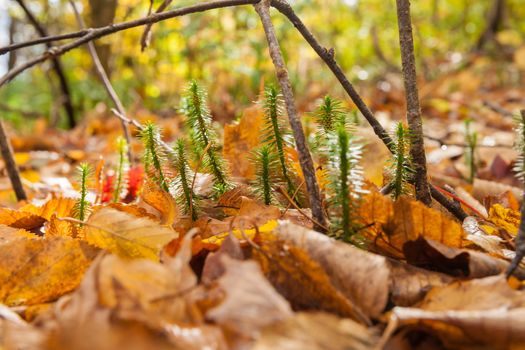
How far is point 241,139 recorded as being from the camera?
1.88 metres

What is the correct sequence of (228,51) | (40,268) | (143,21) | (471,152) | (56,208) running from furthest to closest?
1. (228,51)
2. (471,152)
3. (56,208)
4. (143,21)
5. (40,268)

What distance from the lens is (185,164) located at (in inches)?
55.9

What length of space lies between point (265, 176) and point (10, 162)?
1116mm

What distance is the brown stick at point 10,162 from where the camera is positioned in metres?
1.88

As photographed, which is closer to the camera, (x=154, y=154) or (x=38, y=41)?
(x=38, y=41)

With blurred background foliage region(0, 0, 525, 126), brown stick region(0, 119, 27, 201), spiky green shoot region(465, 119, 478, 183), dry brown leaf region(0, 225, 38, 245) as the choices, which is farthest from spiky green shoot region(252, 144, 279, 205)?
blurred background foliage region(0, 0, 525, 126)

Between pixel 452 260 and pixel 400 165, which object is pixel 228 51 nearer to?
pixel 400 165

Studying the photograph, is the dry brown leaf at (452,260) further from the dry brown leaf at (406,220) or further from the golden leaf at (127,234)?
the golden leaf at (127,234)

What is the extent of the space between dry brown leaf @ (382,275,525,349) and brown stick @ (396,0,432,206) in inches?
16.4

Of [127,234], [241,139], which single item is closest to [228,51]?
[241,139]

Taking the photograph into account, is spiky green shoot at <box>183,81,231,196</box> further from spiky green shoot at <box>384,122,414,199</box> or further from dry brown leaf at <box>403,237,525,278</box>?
dry brown leaf at <box>403,237,525,278</box>

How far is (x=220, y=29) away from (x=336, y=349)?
213 inches

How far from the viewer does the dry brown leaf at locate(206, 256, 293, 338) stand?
2.51 ft

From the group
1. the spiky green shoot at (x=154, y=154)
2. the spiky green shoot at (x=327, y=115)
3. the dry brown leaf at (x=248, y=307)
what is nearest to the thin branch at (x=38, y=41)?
the spiky green shoot at (x=154, y=154)
